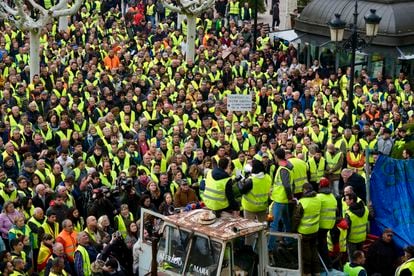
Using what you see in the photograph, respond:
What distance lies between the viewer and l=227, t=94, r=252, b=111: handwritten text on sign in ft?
68.3

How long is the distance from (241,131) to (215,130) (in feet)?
2.00

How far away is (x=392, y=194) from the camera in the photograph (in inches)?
591

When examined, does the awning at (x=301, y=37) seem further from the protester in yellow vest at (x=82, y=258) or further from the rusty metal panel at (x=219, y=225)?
the rusty metal panel at (x=219, y=225)

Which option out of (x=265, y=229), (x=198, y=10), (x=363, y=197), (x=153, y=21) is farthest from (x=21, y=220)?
(x=153, y=21)

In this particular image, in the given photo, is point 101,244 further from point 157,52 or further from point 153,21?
point 153,21

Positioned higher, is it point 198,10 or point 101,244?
point 198,10

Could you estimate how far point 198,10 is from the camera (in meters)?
28.9

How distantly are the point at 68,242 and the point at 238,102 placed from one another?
810cm

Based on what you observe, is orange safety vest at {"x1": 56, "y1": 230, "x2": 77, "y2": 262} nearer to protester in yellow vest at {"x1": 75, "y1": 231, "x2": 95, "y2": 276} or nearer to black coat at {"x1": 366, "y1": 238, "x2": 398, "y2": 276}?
protester in yellow vest at {"x1": 75, "y1": 231, "x2": 95, "y2": 276}

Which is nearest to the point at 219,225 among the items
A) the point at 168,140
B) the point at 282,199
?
the point at 282,199

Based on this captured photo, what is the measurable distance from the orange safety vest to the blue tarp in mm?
4970

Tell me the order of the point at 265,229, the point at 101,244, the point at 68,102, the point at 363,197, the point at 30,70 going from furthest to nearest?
the point at 30,70 < the point at 68,102 < the point at 363,197 < the point at 101,244 < the point at 265,229

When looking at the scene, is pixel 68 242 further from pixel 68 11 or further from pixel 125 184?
pixel 68 11


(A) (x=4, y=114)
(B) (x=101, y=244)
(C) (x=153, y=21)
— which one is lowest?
(B) (x=101, y=244)
